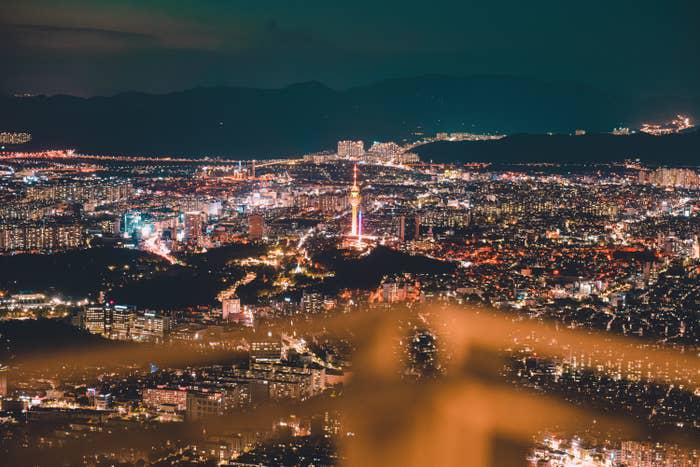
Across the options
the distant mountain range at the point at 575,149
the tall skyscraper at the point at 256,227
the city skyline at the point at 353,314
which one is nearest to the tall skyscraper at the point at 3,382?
the city skyline at the point at 353,314

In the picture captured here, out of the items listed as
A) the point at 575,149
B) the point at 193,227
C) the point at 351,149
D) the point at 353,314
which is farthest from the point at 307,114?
the point at 353,314

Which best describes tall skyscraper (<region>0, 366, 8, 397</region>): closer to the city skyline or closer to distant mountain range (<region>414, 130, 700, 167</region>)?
the city skyline

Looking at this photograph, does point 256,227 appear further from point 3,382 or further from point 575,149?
point 575,149

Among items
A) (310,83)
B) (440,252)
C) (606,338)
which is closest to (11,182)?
(440,252)

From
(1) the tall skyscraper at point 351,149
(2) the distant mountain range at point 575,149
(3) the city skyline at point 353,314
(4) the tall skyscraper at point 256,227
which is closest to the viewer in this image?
(3) the city skyline at point 353,314

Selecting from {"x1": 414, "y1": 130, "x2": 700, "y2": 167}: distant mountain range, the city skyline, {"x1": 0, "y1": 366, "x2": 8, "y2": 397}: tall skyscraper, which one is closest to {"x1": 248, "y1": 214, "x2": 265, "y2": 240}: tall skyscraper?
the city skyline

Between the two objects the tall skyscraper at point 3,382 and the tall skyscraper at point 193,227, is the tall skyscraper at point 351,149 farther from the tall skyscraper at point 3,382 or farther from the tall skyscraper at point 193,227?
the tall skyscraper at point 3,382
